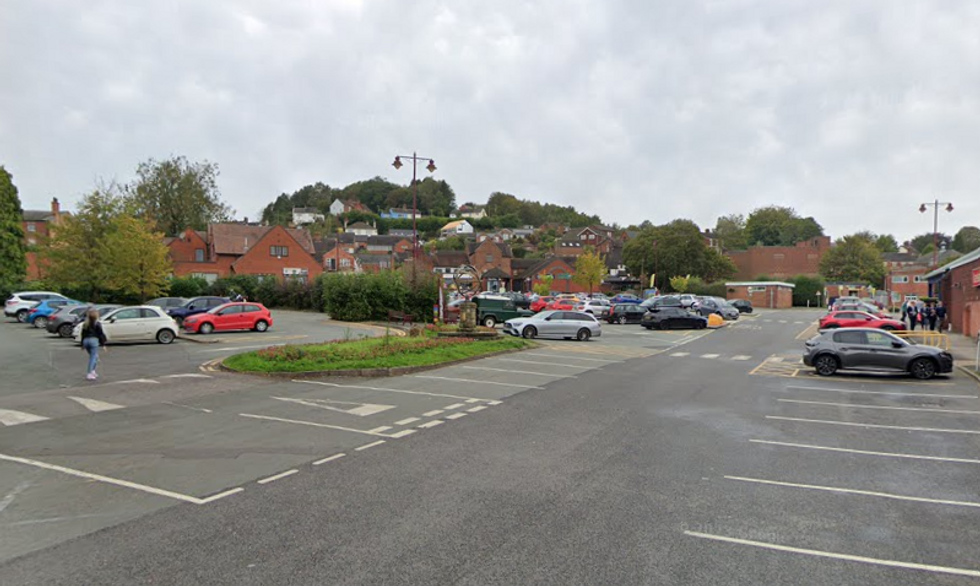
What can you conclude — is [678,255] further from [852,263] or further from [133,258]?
[133,258]

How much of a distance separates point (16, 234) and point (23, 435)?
5878cm

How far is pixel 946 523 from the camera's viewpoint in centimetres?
625

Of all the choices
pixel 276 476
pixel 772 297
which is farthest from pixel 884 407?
pixel 772 297

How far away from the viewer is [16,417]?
11.2m

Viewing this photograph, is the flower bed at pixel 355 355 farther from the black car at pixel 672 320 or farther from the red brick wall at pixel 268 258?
the red brick wall at pixel 268 258

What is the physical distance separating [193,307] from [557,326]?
19.9 m

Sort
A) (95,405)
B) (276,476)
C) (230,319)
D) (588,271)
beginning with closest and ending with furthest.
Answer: (276,476)
(95,405)
(230,319)
(588,271)

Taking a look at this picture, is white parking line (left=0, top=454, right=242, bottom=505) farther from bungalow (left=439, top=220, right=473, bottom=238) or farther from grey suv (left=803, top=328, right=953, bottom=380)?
bungalow (left=439, top=220, right=473, bottom=238)

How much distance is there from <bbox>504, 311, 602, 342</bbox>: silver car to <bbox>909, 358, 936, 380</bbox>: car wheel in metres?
14.5

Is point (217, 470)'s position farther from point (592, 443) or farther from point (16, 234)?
point (16, 234)

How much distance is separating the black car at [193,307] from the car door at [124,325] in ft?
26.7

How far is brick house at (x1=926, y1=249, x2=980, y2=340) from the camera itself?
2991 centimetres

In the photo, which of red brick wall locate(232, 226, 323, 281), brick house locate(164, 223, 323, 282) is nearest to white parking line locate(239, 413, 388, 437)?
red brick wall locate(232, 226, 323, 281)

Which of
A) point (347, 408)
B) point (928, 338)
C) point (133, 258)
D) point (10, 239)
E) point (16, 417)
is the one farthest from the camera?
point (10, 239)
